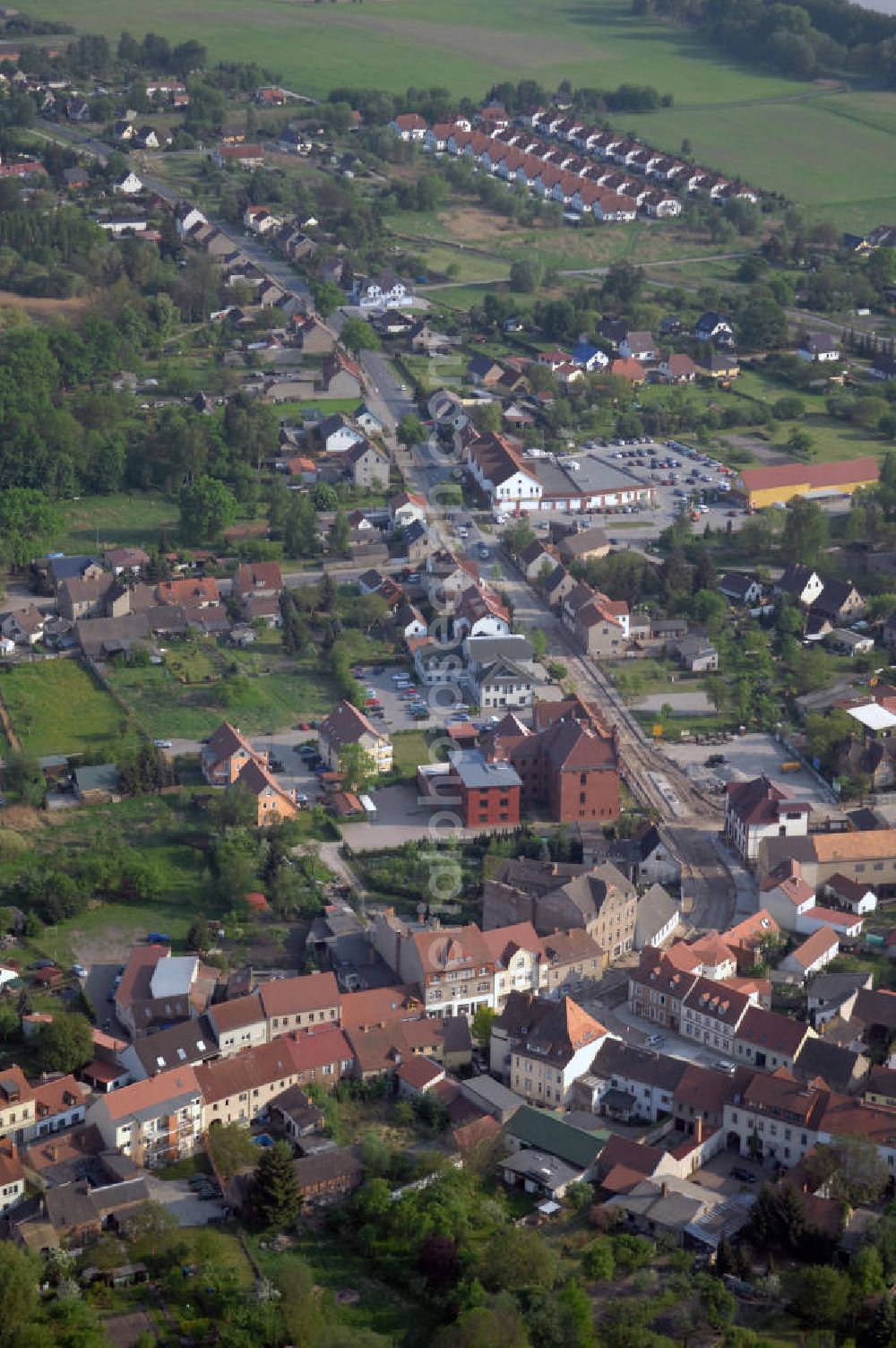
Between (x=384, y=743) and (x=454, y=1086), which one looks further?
(x=384, y=743)

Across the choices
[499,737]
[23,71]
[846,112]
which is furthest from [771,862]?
[23,71]

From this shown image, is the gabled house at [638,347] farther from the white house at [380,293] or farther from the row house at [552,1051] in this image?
the row house at [552,1051]

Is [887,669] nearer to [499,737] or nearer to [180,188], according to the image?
[499,737]

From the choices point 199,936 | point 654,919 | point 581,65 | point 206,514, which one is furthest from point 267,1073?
point 581,65

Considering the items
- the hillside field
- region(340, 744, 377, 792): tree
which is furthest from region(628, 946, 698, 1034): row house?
the hillside field

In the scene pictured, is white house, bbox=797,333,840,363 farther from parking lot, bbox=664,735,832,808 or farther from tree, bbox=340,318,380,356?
parking lot, bbox=664,735,832,808
